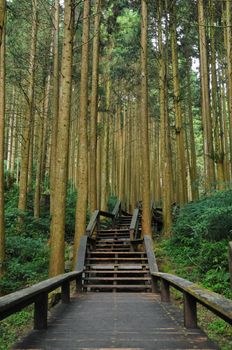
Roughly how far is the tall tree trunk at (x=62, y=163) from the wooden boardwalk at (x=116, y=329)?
7.82ft

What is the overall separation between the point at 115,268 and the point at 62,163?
129 inches

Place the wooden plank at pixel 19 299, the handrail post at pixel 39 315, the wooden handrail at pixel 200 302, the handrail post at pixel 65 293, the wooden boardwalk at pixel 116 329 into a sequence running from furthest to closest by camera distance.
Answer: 1. the handrail post at pixel 65 293
2. the handrail post at pixel 39 315
3. the wooden boardwalk at pixel 116 329
4. the wooden plank at pixel 19 299
5. the wooden handrail at pixel 200 302

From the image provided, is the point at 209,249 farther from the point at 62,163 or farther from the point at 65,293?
the point at 62,163

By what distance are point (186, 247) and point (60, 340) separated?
7744 mm

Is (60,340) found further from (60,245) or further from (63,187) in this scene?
(63,187)

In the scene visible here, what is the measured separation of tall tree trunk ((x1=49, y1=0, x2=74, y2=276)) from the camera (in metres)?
8.80

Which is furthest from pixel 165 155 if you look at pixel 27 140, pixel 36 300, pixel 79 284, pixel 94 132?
pixel 36 300

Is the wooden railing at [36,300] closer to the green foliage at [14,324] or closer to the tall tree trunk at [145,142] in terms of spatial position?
the green foliage at [14,324]

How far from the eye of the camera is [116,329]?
4.40 metres

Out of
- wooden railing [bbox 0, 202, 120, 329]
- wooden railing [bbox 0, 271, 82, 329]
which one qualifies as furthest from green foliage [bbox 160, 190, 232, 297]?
wooden railing [bbox 0, 271, 82, 329]

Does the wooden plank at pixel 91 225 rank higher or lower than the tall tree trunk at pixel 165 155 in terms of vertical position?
lower

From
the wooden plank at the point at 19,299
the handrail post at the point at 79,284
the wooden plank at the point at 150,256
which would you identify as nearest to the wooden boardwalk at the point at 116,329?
the wooden plank at the point at 19,299

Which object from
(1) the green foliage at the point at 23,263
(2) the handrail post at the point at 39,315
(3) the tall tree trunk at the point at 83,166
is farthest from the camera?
(3) the tall tree trunk at the point at 83,166

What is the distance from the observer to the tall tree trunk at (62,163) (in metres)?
8.80
